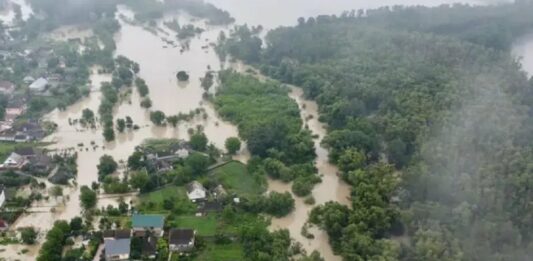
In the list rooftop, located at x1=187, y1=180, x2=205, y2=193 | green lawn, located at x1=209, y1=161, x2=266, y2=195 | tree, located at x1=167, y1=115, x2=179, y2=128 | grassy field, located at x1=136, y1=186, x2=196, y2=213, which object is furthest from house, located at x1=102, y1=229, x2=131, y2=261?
tree, located at x1=167, y1=115, x2=179, y2=128

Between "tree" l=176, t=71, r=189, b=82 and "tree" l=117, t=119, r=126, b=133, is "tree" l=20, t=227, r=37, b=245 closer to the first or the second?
"tree" l=117, t=119, r=126, b=133

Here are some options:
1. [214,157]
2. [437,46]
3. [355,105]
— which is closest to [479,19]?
[437,46]

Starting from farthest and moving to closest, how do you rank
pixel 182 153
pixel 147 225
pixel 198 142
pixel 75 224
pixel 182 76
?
1. pixel 182 76
2. pixel 198 142
3. pixel 182 153
4. pixel 75 224
5. pixel 147 225

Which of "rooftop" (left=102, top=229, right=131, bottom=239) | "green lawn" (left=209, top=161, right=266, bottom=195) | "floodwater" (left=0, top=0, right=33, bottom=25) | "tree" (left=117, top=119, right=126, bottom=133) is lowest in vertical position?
"rooftop" (left=102, top=229, right=131, bottom=239)

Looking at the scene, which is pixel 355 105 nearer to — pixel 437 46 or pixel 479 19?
pixel 437 46

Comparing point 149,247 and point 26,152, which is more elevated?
point 26,152

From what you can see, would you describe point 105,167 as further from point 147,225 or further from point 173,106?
point 173,106

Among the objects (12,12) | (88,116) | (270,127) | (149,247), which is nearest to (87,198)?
(149,247)
